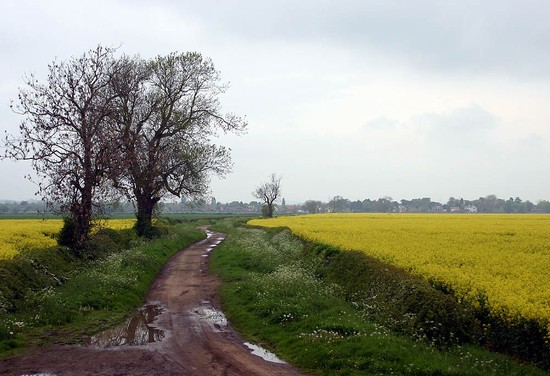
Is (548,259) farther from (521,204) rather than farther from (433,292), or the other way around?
(521,204)

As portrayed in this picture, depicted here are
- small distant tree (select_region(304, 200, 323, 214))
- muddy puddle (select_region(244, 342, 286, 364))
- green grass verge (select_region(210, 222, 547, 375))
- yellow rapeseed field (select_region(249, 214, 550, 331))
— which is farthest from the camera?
small distant tree (select_region(304, 200, 323, 214))

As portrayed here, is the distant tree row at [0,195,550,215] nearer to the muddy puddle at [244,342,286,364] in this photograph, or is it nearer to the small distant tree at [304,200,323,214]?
the small distant tree at [304,200,323,214]

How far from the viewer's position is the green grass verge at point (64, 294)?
37.5 ft

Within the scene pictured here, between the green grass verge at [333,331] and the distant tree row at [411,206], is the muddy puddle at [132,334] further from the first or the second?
the distant tree row at [411,206]

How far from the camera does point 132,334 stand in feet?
38.5

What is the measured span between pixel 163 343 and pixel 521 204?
508 ft

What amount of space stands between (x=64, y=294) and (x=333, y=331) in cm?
896

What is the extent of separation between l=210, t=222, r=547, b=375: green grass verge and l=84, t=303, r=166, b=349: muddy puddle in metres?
2.37

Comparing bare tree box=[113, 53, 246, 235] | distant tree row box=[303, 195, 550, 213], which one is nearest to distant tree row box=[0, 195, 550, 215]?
distant tree row box=[303, 195, 550, 213]

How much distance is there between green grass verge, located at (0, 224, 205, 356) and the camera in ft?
37.5

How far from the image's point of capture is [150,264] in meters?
21.7

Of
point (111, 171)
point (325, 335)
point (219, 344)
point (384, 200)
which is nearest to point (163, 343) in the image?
point (219, 344)

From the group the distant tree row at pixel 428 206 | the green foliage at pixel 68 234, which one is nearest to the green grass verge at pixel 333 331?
the green foliage at pixel 68 234

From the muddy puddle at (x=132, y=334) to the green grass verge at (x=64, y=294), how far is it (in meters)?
0.40
